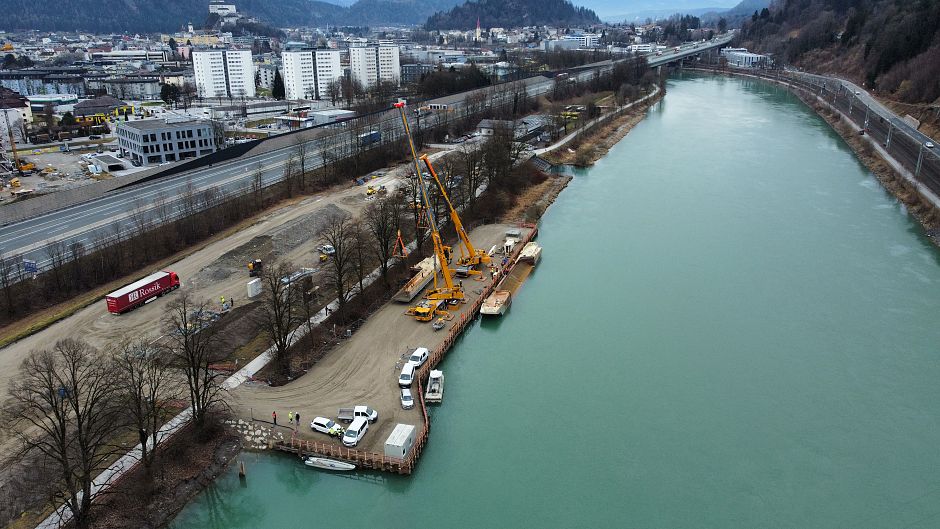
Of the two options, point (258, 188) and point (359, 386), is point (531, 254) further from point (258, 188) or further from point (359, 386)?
point (258, 188)

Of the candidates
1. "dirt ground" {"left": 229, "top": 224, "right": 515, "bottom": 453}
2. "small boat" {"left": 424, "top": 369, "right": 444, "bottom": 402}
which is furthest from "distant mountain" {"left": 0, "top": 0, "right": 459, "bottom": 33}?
"small boat" {"left": 424, "top": 369, "right": 444, "bottom": 402}

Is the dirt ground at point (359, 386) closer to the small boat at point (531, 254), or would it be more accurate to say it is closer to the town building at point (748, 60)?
the small boat at point (531, 254)

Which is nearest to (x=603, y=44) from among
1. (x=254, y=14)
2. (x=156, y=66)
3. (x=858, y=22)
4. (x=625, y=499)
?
(x=858, y=22)

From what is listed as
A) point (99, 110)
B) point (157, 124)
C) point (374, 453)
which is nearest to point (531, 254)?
point (374, 453)

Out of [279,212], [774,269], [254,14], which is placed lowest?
[774,269]

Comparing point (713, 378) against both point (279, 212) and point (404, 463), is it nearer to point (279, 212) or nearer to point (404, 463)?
point (404, 463)
